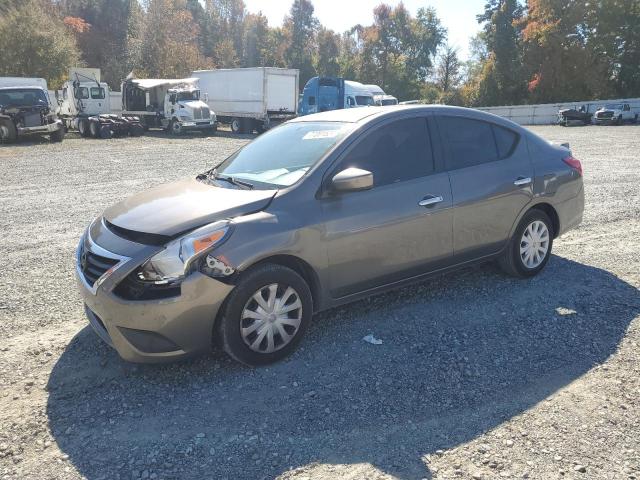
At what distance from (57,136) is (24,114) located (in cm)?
191

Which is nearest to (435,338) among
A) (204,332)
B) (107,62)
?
(204,332)

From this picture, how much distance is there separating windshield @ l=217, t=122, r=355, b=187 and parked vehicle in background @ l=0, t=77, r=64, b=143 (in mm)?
20581

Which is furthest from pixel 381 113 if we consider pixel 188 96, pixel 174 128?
pixel 188 96

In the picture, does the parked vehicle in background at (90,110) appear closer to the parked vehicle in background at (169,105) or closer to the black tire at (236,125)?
the parked vehicle in background at (169,105)

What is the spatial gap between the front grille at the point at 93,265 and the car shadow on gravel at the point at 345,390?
0.64 meters

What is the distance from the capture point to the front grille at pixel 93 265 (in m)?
3.54

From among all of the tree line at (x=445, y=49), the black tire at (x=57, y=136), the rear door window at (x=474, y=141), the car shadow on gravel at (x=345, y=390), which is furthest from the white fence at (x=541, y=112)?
the car shadow on gravel at (x=345, y=390)

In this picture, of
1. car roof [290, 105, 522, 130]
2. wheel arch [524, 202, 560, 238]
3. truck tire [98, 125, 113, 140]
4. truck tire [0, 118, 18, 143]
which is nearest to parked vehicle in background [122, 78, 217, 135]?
truck tire [98, 125, 113, 140]

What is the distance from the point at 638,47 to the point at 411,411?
5336cm

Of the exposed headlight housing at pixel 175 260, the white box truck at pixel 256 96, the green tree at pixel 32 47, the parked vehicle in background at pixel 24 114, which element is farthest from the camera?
the green tree at pixel 32 47

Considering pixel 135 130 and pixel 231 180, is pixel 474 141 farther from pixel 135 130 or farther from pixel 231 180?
pixel 135 130

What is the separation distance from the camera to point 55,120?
2298cm

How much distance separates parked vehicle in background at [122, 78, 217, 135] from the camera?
28.9 m

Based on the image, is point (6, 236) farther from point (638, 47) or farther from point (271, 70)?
point (638, 47)
